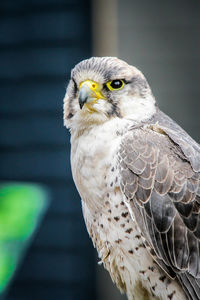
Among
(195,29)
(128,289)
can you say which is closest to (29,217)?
(128,289)

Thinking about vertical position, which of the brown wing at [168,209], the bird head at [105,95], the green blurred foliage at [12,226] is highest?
the bird head at [105,95]

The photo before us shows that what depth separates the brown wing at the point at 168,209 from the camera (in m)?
2.57

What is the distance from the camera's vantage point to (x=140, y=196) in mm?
2572

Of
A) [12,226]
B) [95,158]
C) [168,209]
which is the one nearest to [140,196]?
[168,209]

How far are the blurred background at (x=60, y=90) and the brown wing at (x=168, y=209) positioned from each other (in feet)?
9.94

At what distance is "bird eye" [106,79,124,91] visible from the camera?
2836mm

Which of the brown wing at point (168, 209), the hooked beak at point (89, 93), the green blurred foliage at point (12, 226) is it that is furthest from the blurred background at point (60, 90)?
the brown wing at point (168, 209)

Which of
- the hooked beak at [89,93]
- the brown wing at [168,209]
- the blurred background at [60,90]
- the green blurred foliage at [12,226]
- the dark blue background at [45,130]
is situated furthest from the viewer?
the dark blue background at [45,130]

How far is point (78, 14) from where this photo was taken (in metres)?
6.04

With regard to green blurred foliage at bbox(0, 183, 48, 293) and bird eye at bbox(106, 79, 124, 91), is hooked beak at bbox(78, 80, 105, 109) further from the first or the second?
green blurred foliage at bbox(0, 183, 48, 293)

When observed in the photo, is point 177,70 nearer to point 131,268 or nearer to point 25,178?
point 25,178

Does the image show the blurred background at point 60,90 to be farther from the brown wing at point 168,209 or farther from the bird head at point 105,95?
the brown wing at point 168,209

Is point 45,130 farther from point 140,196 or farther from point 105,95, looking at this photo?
point 140,196

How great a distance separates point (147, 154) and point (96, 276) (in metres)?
3.58
